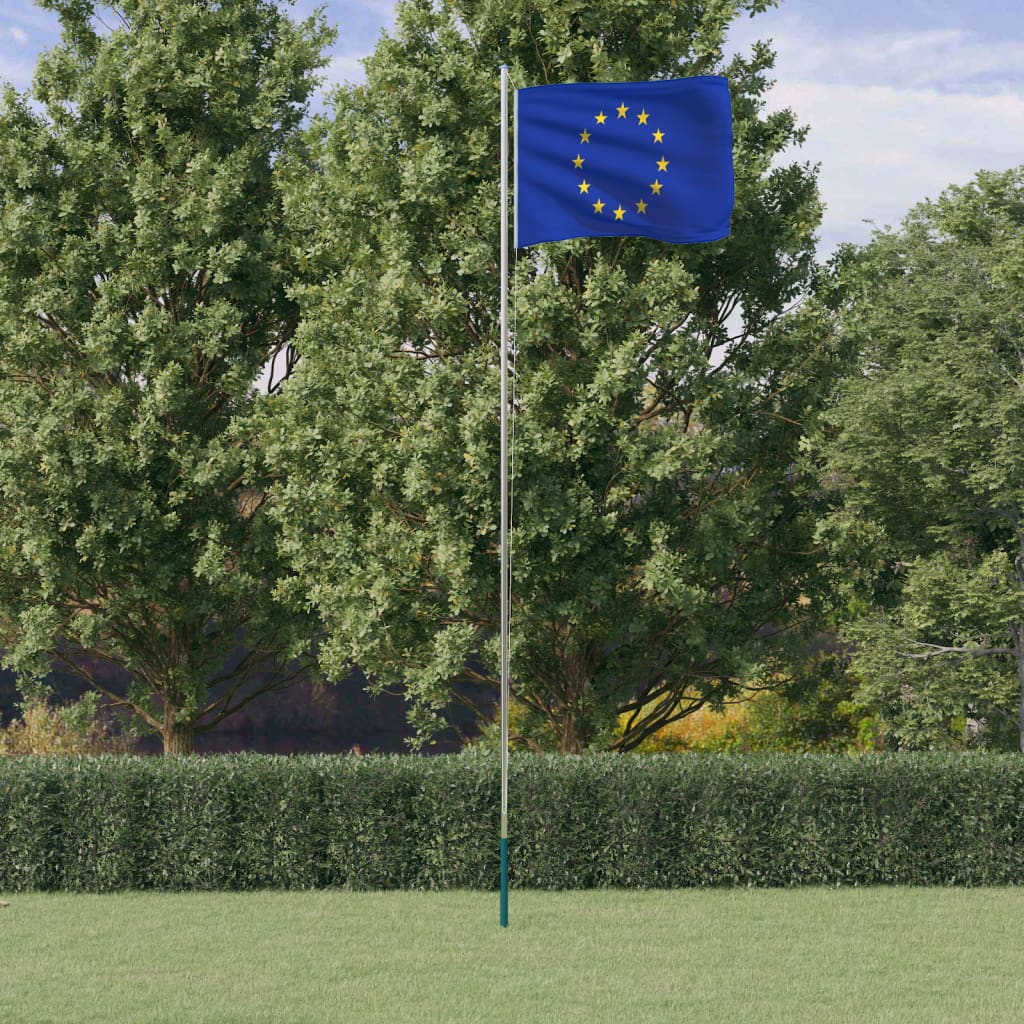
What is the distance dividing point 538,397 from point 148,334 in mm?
5510

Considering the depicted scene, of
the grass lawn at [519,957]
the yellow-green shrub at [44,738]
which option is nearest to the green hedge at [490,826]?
the grass lawn at [519,957]

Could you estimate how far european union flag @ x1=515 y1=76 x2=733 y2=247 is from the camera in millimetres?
10977

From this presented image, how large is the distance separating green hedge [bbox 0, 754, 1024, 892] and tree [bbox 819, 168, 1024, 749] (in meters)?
3.82

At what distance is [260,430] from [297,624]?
96.8 inches

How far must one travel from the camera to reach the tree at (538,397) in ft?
42.9

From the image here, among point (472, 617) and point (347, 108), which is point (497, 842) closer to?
point (472, 617)

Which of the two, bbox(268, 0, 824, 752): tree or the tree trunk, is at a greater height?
→ bbox(268, 0, 824, 752): tree

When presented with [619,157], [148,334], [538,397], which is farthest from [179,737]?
[619,157]

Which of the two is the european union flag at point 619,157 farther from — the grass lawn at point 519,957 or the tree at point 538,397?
the grass lawn at point 519,957

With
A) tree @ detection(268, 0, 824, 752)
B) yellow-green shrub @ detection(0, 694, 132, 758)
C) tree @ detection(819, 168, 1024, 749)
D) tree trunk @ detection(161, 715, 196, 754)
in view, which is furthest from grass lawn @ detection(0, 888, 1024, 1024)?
yellow-green shrub @ detection(0, 694, 132, 758)

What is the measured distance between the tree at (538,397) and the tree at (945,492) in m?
2.32

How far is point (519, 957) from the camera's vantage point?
31.4 ft

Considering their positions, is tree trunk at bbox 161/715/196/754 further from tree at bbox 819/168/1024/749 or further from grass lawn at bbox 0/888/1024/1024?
tree at bbox 819/168/1024/749

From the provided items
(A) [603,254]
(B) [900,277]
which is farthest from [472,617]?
(B) [900,277]
